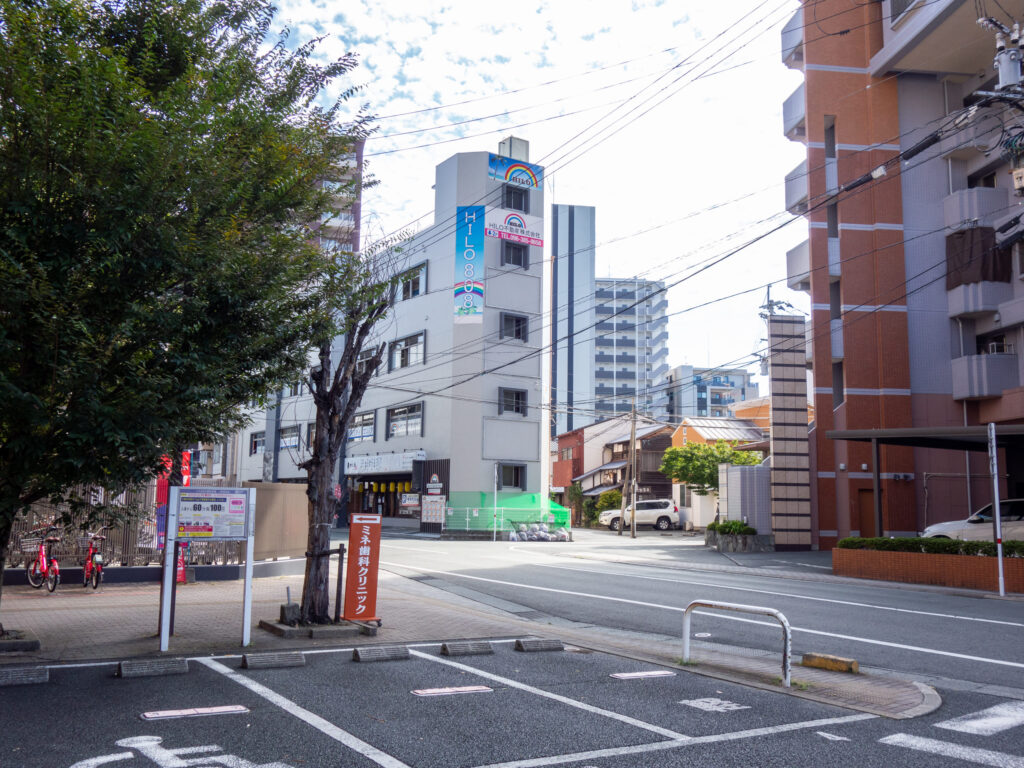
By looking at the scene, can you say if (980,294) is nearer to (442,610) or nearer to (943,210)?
(943,210)

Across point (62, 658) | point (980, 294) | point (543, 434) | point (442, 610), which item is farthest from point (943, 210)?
point (62, 658)

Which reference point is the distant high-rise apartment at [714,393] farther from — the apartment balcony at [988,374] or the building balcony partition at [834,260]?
the apartment balcony at [988,374]

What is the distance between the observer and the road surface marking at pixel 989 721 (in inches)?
Result: 252

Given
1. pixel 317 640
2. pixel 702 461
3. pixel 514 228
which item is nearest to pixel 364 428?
pixel 514 228

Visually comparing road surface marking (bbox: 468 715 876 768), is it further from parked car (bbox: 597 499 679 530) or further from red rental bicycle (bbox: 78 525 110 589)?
parked car (bbox: 597 499 679 530)

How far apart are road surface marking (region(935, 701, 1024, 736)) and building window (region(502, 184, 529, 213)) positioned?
3937 cm

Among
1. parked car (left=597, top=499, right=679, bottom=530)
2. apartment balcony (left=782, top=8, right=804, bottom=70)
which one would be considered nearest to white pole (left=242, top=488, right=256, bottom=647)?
apartment balcony (left=782, top=8, right=804, bottom=70)

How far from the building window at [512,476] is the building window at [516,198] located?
46.7 feet

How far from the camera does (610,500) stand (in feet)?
180

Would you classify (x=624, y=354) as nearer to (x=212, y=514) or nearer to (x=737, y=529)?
(x=737, y=529)

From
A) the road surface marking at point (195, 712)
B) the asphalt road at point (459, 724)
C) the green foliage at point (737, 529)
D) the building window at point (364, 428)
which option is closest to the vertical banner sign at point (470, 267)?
the building window at point (364, 428)

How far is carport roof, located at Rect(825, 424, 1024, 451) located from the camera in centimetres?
1828

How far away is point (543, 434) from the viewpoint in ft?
A: 148

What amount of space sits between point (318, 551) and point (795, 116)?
30500mm
